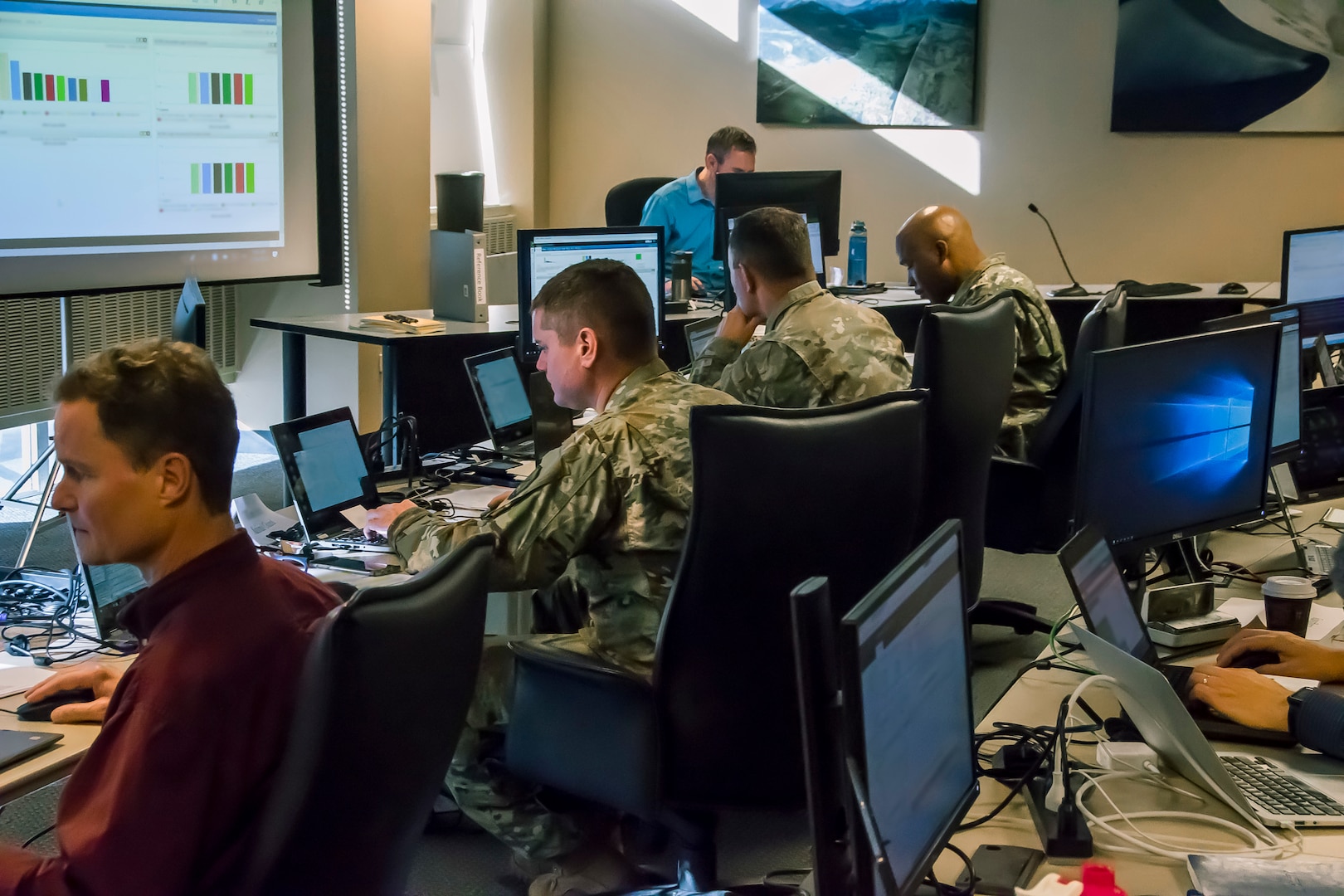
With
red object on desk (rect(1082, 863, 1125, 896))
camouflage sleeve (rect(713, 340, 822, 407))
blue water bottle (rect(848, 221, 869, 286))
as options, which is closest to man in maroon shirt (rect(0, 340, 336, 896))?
red object on desk (rect(1082, 863, 1125, 896))

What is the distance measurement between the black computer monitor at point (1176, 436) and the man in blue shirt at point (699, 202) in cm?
334

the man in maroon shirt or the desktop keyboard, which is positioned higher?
the man in maroon shirt

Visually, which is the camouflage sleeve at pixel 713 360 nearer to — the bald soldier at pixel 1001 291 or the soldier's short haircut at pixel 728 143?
the bald soldier at pixel 1001 291

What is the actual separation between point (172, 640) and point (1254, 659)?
4.77 ft

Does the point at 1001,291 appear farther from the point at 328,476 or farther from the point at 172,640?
the point at 172,640

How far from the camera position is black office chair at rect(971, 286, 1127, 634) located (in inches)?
140

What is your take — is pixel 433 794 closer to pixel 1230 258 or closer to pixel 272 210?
pixel 272 210

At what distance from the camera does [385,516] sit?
2496 mm

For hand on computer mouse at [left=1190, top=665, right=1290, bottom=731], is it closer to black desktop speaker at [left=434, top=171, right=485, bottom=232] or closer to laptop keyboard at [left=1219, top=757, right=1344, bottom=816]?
laptop keyboard at [left=1219, top=757, right=1344, bottom=816]

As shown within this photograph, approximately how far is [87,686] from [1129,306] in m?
4.69

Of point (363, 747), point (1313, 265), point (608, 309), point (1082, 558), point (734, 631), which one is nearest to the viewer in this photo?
point (363, 747)

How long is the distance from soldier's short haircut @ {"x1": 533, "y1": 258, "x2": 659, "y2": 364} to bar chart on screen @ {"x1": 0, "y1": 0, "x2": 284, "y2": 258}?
1899mm

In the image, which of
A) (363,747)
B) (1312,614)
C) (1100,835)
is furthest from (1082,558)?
(363,747)

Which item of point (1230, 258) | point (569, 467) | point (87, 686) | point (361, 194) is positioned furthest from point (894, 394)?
point (1230, 258)
